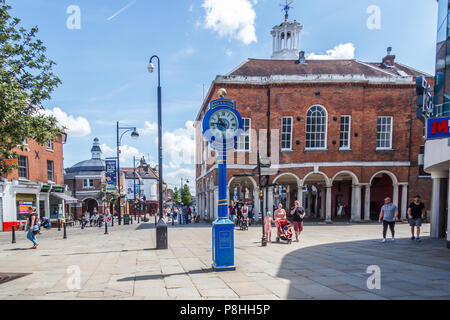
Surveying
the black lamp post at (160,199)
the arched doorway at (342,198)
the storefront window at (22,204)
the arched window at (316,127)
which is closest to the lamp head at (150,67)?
the black lamp post at (160,199)

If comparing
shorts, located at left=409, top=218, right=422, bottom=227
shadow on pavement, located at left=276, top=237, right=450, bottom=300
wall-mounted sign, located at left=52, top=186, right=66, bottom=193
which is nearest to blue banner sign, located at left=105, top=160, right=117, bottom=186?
wall-mounted sign, located at left=52, top=186, right=66, bottom=193

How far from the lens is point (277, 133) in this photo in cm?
2314

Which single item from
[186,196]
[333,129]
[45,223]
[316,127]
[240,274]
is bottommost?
[186,196]

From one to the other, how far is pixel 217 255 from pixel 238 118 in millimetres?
3283

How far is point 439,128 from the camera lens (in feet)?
23.5

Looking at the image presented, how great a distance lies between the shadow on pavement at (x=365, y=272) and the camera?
486cm

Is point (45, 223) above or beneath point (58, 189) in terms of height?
beneath

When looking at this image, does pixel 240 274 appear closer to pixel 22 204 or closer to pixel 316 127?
pixel 316 127

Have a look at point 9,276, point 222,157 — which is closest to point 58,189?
point 9,276

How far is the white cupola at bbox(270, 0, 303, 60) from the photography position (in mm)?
34531

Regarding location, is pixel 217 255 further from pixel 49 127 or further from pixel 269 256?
pixel 49 127

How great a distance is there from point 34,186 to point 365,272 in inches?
1020

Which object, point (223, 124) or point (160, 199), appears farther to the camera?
point (160, 199)
